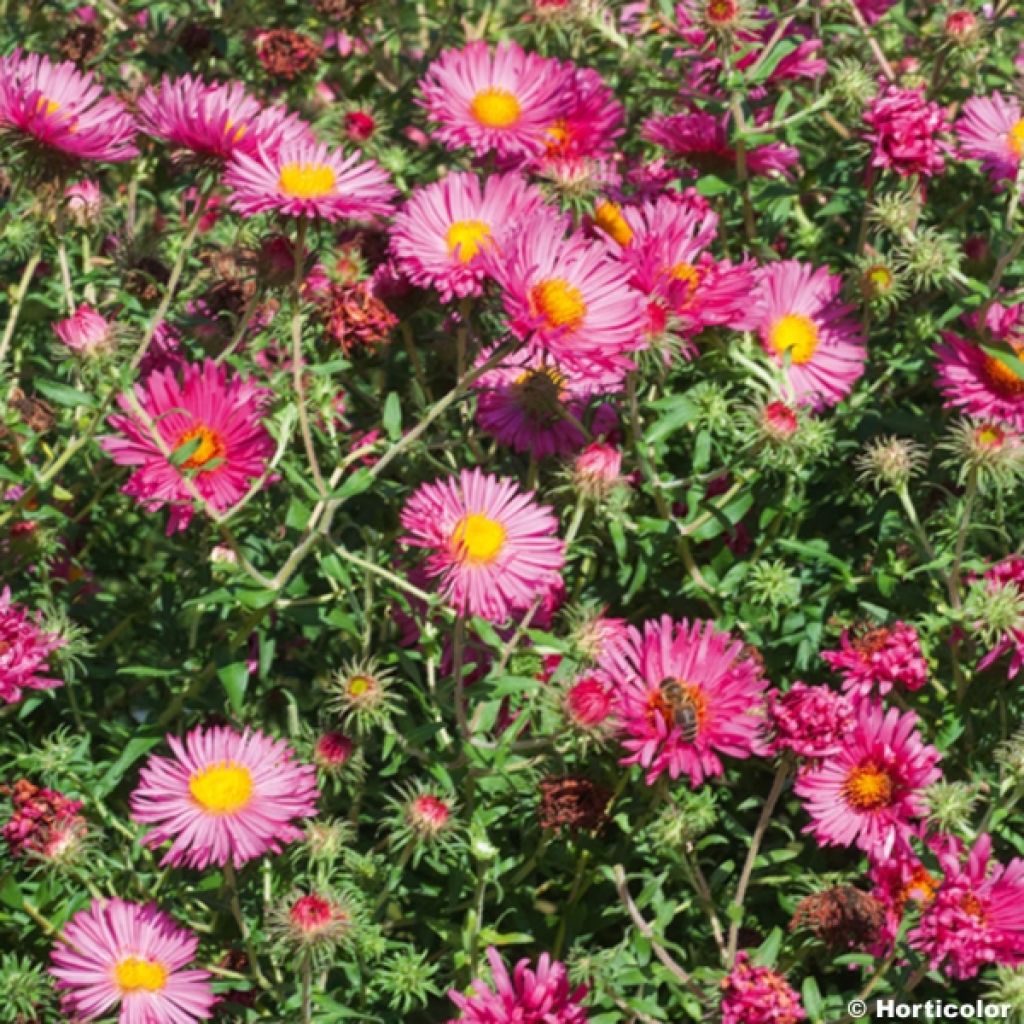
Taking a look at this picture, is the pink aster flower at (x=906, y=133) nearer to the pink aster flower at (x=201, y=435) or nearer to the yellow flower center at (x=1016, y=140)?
the yellow flower center at (x=1016, y=140)

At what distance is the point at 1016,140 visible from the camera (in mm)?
3186

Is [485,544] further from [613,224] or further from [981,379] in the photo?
[981,379]

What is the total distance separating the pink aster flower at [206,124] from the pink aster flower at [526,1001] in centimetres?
126

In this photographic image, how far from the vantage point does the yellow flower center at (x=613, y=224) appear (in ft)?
10.1

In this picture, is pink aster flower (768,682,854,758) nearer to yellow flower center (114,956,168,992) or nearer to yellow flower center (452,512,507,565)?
yellow flower center (452,512,507,565)

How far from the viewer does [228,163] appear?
110 inches

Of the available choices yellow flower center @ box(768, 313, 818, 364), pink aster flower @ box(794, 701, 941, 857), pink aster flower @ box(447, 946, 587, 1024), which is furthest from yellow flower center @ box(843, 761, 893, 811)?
yellow flower center @ box(768, 313, 818, 364)

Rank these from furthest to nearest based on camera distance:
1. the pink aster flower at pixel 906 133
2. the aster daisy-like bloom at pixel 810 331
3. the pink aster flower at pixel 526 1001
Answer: the aster daisy-like bloom at pixel 810 331 → the pink aster flower at pixel 906 133 → the pink aster flower at pixel 526 1001

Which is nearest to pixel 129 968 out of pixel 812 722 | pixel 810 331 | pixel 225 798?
pixel 225 798

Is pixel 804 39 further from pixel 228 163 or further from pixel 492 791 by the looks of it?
pixel 492 791

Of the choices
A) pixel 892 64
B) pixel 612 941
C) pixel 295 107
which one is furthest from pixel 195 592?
pixel 892 64

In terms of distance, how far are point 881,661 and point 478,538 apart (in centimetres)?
66

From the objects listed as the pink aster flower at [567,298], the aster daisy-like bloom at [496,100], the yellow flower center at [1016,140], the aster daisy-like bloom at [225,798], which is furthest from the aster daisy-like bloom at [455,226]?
the yellow flower center at [1016,140]

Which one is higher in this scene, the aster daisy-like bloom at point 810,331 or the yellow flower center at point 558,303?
the aster daisy-like bloom at point 810,331
